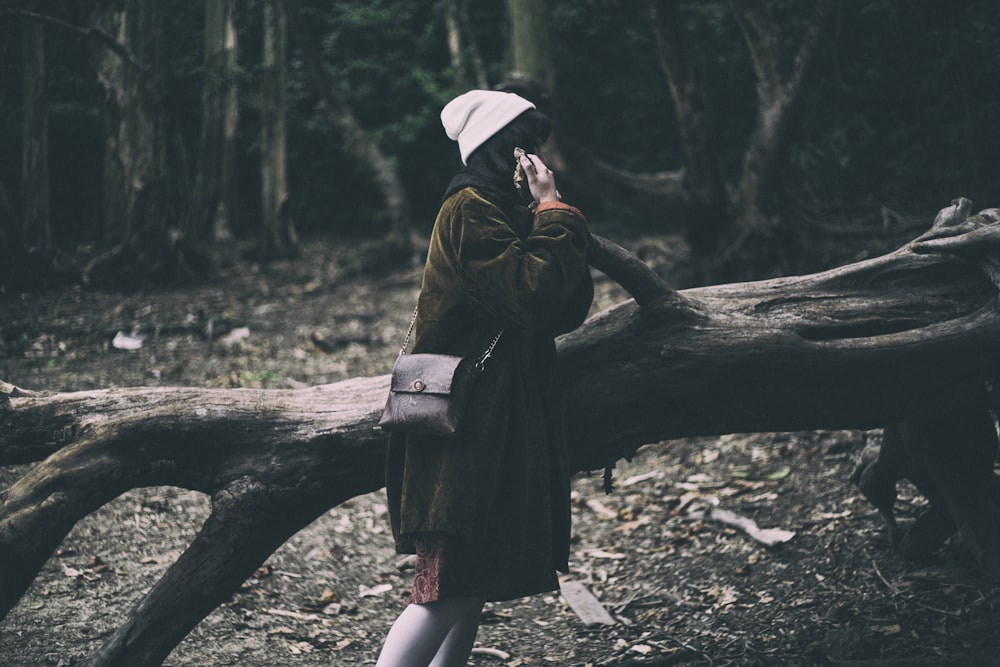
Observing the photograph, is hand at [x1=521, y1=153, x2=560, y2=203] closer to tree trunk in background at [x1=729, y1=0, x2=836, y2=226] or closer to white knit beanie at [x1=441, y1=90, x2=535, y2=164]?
white knit beanie at [x1=441, y1=90, x2=535, y2=164]

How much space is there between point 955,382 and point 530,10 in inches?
316

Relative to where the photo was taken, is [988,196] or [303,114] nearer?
[988,196]

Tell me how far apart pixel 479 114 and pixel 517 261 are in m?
0.57

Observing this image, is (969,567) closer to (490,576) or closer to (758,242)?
(490,576)

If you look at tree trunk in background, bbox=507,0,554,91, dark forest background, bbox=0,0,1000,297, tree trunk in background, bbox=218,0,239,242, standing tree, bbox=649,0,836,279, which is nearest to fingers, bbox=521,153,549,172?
dark forest background, bbox=0,0,1000,297

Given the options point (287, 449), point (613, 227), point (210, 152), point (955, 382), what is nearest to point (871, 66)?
point (955, 382)

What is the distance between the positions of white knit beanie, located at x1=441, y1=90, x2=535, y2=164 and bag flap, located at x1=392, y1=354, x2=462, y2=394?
657 millimetres

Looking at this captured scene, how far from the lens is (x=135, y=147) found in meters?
11.5

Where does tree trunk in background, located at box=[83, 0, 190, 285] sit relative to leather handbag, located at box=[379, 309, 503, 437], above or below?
above

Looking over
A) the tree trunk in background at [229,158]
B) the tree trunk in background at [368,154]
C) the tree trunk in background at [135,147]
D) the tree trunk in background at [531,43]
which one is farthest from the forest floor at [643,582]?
the tree trunk in background at [229,158]

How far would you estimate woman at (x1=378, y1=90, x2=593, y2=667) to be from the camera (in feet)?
8.91

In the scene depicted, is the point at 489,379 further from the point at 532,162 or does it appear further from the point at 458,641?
the point at 458,641

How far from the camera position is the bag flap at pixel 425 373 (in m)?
2.75

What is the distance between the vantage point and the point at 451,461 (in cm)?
279
